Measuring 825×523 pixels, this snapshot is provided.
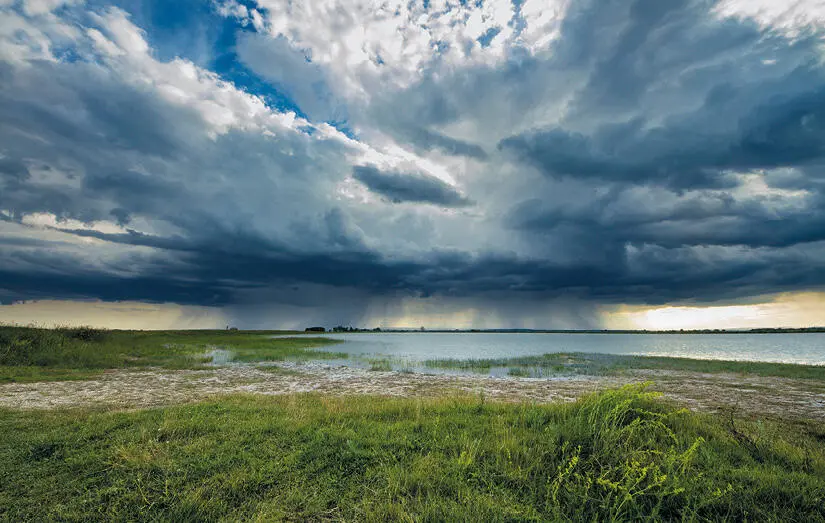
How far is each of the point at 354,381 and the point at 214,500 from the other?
60.4 ft

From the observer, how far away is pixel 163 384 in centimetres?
2059

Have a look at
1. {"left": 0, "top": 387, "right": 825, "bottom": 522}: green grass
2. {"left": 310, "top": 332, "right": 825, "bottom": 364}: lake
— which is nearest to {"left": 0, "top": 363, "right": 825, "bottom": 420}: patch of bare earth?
{"left": 0, "top": 387, "right": 825, "bottom": 522}: green grass

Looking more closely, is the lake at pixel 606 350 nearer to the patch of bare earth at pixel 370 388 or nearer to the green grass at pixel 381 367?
the green grass at pixel 381 367

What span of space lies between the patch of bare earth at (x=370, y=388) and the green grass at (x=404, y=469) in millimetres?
5633

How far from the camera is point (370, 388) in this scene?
2108 centimetres

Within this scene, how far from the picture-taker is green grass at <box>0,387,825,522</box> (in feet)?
19.5

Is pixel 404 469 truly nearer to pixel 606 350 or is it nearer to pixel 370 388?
pixel 370 388

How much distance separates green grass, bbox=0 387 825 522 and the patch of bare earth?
18.5 feet

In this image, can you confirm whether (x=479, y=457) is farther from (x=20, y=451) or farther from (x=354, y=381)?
(x=354, y=381)

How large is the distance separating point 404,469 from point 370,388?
14429mm

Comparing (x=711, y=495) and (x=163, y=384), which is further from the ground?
(x=711, y=495)

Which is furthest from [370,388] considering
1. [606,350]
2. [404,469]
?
[606,350]

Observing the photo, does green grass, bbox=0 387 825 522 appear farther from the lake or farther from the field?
the lake

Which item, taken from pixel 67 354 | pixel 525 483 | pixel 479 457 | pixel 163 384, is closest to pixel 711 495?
pixel 525 483
